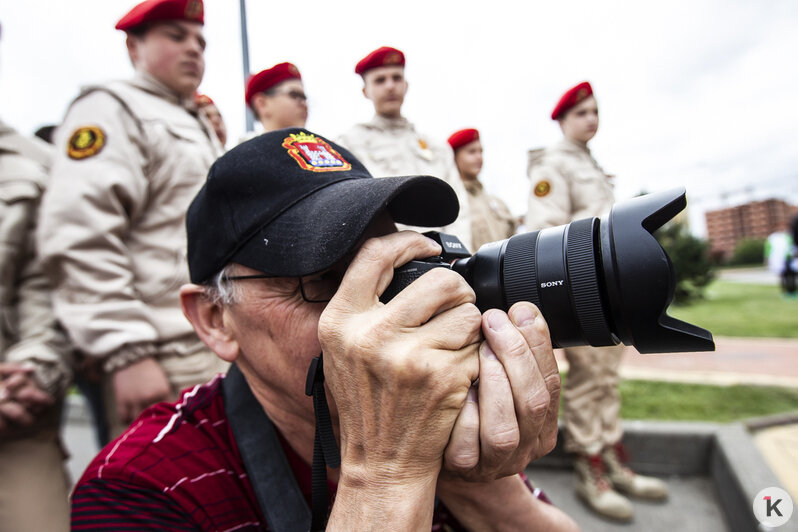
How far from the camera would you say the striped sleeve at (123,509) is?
0.84 metres

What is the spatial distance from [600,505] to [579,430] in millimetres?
384

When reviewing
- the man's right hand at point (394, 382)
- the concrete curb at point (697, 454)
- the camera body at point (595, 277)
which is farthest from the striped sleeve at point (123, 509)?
the concrete curb at point (697, 454)

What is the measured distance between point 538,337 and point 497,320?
0.25 feet

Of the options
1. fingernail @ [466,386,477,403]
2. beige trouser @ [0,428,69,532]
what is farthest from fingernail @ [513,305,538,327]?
beige trouser @ [0,428,69,532]

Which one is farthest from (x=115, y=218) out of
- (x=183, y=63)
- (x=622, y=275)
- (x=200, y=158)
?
(x=622, y=275)

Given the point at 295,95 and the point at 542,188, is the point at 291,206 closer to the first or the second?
the point at 295,95

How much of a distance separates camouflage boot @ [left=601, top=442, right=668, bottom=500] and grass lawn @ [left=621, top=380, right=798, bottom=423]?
3.03 feet

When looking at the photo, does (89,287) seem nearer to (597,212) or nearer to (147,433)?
(147,433)

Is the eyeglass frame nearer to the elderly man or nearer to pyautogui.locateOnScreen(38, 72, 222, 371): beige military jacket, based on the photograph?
the elderly man

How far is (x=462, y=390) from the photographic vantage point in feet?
2.64

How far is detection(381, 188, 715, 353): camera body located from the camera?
32.3 inches

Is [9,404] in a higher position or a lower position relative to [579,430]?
higher

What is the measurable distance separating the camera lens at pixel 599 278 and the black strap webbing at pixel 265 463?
0.52 meters

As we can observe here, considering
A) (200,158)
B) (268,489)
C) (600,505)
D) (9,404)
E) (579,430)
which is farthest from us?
(579,430)
